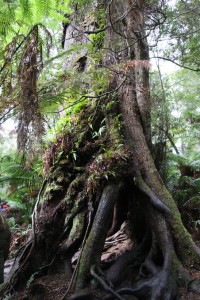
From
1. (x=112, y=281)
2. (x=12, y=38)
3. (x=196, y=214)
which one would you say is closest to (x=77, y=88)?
(x=12, y=38)

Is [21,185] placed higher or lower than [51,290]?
higher

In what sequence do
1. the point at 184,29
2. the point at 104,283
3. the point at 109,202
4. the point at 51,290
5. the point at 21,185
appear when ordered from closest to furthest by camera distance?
the point at 104,283 → the point at 51,290 → the point at 109,202 → the point at 184,29 → the point at 21,185

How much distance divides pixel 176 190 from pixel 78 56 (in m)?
3.55

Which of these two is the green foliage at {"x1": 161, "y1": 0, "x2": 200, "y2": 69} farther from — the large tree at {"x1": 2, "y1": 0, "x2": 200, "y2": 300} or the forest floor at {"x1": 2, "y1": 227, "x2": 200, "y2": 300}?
the forest floor at {"x1": 2, "y1": 227, "x2": 200, "y2": 300}

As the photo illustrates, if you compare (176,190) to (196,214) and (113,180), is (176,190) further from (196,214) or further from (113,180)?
(113,180)

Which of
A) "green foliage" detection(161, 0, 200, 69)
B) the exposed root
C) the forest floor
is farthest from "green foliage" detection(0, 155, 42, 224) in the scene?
"green foliage" detection(161, 0, 200, 69)

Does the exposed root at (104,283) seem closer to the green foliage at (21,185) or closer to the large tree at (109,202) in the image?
the large tree at (109,202)

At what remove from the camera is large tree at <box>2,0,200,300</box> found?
3395mm

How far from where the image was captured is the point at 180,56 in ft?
24.9

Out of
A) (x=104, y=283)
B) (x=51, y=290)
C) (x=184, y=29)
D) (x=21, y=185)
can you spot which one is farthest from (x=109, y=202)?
(x=184, y=29)

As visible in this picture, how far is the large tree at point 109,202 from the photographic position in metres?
3.39

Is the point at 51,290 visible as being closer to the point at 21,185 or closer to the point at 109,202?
the point at 109,202

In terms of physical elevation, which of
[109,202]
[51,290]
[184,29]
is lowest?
[51,290]

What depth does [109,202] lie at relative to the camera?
364cm
